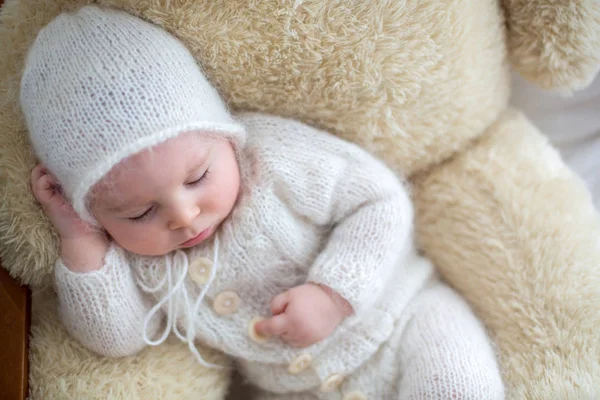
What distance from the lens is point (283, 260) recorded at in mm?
952

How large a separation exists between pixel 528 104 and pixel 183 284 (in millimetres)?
771

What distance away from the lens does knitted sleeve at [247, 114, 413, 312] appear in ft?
2.92

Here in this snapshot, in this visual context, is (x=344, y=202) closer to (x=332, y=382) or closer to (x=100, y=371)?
(x=332, y=382)

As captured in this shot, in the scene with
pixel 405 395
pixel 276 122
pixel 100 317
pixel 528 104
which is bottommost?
pixel 100 317

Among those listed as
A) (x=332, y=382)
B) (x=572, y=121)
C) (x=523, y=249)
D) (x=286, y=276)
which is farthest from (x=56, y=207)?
(x=572, y=121)

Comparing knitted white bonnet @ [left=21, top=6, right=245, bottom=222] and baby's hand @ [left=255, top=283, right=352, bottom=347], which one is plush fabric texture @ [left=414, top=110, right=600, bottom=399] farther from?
knitted white bonnet @ [left=21, top=6, right=245, bottom=222]


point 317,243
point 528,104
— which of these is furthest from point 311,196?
point 528,104

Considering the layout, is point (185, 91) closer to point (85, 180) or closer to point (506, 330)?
point (85, 180)

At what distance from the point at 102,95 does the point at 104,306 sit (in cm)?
32

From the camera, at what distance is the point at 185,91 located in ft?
2.69

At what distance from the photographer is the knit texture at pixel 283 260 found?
904 millimetres

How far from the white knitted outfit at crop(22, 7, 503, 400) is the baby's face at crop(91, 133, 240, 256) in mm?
36

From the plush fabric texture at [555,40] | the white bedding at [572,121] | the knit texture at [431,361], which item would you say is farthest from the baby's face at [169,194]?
the white bedding at [572,121]

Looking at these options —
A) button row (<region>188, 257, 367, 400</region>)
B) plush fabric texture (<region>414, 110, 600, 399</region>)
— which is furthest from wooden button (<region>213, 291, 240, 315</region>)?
plush fabric texture (<region>414, 110, 600, 399</region>)
